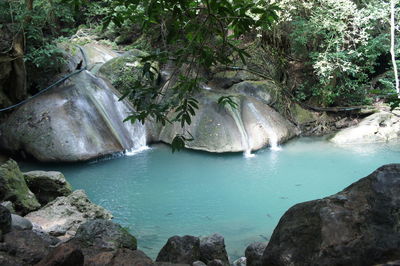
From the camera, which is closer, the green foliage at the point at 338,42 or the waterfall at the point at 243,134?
the waterfall at the point at 243,134

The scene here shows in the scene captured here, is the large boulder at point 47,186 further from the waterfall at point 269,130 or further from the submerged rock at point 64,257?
the waterfall at point 269,130

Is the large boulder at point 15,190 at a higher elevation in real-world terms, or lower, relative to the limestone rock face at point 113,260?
lower

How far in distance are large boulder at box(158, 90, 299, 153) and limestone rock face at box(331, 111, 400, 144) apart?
131 cm

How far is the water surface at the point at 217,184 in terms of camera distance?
16.3ft

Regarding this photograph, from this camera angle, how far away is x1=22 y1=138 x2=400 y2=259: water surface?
4.96m

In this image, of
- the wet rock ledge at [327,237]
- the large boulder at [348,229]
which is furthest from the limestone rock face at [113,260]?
the large boulder at [348,229]

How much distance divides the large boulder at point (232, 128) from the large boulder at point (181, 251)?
4.81m

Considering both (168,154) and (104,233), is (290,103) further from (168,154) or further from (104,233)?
(104,233)

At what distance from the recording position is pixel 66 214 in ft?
14.8

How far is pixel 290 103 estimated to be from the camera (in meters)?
10.2

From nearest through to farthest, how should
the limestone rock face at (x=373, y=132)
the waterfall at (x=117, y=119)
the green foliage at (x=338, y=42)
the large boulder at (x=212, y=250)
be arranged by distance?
1. the large boulder at (x=212, y=250)
2. the waterfall at (x=117, y=119)
3. the limestone rock face at (x=373, y=132)
4. the green foliage at (x=338, y=42)

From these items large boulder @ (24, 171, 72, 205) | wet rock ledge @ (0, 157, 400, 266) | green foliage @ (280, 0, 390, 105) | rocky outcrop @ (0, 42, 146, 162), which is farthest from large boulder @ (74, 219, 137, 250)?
green foliage @ (280, 0, 390, 105)

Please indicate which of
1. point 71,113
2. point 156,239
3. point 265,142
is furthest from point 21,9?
point 265,142

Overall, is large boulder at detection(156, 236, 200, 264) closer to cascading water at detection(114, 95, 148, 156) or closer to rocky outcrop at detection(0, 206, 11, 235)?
rocky outcrop at detection(0, 206, 11, 235)
